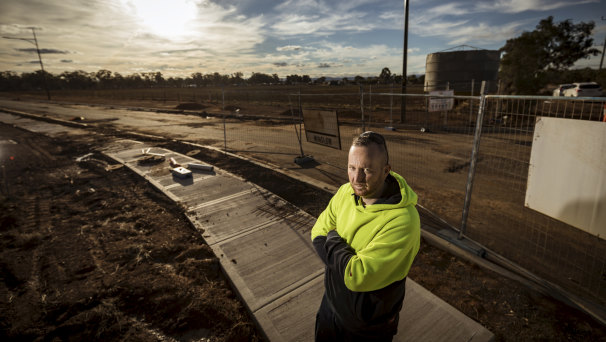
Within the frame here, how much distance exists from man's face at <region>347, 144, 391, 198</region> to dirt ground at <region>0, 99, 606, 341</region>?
2114mm

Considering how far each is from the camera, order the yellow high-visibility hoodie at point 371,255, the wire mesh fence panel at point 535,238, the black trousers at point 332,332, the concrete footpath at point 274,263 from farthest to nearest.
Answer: the wire mesh fence panel at point 535,238, the concrete footpath at point 274,263, the black trousers at point 332,332, the yellow high-visibility hoodie at point 371,255

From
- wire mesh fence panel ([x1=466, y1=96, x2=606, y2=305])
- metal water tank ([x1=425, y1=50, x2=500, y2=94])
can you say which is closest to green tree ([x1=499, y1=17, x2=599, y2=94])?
metal water tank ([x1=425, y1=50, x2=500, y2=94])

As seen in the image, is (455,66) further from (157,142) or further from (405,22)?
(157,142)

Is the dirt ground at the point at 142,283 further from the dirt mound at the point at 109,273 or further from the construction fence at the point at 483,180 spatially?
the construction fence at the point at 483,180

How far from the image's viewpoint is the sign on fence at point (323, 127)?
6.94 m

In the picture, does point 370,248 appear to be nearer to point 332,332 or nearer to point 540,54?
point 332,332

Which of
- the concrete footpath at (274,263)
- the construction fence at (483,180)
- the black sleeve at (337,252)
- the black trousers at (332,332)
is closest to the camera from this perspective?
the black sleeve at (337,252)

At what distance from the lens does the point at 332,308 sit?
5.82 ft

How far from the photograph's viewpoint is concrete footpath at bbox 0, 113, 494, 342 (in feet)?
9.00

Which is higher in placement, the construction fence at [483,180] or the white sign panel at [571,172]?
the white sign panel at [571,172]

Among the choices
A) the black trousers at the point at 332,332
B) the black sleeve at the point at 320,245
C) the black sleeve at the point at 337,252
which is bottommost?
the black trousers at the point at 332,332

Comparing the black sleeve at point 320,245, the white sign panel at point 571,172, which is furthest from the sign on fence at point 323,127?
the black sleeve at point 320,245

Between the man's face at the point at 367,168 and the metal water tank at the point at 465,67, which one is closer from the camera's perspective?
the man's face at the point at 367,168

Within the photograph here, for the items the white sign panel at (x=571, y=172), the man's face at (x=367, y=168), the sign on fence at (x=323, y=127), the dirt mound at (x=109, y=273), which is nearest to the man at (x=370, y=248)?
the man's face at (x=367, y=168)
